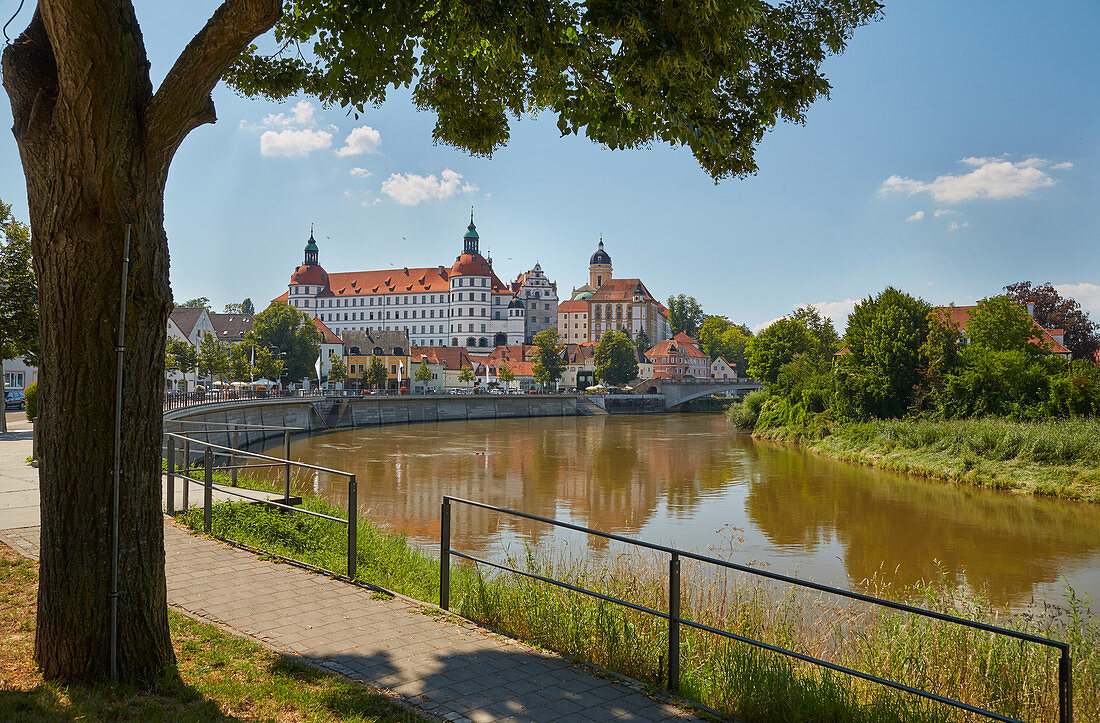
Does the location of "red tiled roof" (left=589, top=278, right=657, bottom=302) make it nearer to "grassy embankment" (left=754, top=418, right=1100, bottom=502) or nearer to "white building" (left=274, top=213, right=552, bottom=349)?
"white building" (left=274, top=213, right=552, bottom=349)

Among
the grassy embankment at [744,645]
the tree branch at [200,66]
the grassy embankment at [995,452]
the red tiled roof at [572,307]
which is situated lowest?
the grassy embankment at [995,452]

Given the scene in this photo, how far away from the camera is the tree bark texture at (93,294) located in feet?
14.3

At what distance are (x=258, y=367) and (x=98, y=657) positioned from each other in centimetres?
6777

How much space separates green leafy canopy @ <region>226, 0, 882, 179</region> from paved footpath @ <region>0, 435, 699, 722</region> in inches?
137

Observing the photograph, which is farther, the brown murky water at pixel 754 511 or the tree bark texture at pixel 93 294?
the brown murky water at pixel 754 511

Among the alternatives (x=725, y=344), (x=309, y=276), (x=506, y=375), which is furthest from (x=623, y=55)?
(x=309, y=276)

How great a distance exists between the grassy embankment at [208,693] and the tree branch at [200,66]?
2.98 metres

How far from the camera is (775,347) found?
59969mm

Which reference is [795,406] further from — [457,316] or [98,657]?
[457,316]

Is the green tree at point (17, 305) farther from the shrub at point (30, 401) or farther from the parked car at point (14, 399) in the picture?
the parked car at point (14, 399)

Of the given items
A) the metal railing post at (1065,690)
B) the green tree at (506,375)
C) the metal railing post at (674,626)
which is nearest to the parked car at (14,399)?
the metal railing post at (674,626)

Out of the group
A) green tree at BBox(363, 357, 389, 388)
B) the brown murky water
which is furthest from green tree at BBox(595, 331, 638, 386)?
the brown murky water

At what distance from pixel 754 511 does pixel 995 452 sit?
12121 mm

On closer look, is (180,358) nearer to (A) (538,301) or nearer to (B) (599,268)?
(A) (538,301)
